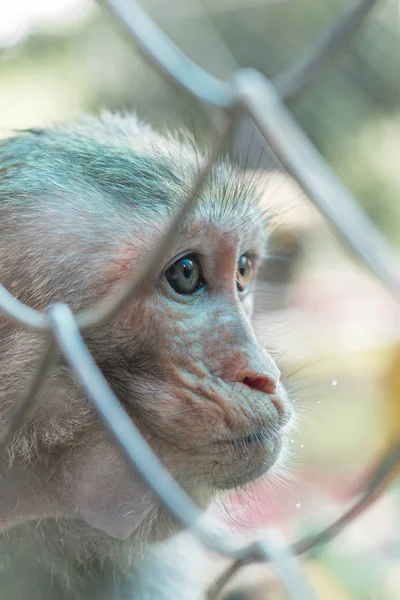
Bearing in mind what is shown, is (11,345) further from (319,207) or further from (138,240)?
(319,207)

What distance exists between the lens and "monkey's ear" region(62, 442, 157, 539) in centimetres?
140

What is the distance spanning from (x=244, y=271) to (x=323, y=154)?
3002 millimetres

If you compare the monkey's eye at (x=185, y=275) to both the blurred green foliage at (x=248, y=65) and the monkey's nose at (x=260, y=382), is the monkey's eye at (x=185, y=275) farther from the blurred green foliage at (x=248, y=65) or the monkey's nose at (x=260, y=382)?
the blurred green foliage at (x=248, y=65)

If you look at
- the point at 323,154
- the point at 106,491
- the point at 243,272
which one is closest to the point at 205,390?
the point at 106,491

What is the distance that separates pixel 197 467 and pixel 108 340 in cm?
27

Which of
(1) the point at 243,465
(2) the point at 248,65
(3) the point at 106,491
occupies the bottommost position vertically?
(1) the point at 243,465

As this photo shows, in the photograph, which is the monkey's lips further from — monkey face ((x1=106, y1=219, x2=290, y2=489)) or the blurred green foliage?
the blurred green foliage

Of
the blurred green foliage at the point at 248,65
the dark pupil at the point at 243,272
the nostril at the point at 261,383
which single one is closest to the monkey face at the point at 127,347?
the nostril at the point at 261,383

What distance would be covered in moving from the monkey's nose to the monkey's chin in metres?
0.09

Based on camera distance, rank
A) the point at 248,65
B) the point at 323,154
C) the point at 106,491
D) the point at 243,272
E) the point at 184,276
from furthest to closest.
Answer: the point at 248,65 < the point at 323,154 < the point at 243,272 < the point at 184,276 < the point at 106,491

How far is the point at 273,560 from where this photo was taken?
0.93 meters

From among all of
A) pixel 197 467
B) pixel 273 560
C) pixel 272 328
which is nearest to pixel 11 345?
pixel 197 467

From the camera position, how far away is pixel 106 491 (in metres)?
1.40

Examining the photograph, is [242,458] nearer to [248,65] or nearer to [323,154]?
[323,154]
